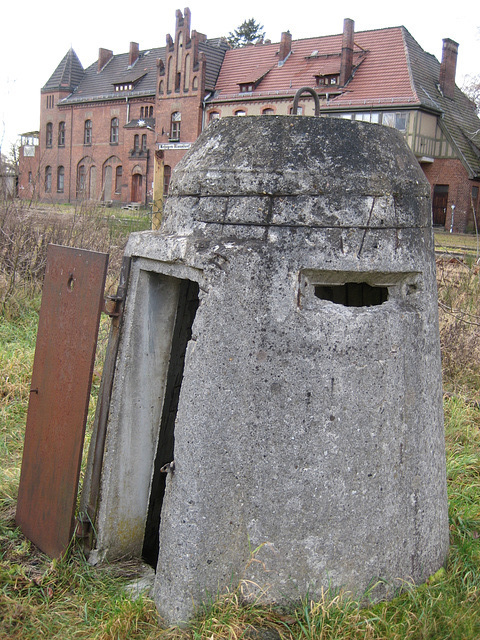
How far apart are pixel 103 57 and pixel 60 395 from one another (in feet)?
150

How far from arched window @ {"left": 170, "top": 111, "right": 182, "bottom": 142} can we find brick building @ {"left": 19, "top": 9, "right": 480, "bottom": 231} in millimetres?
59

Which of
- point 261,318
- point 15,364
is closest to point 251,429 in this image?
point 261,318

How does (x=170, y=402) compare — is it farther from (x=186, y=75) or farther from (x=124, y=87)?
(x=124, y=87)

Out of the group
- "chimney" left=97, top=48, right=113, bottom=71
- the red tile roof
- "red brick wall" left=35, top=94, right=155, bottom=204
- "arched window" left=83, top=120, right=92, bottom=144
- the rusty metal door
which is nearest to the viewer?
the rusty metal door

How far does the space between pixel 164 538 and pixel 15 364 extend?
3.82 m

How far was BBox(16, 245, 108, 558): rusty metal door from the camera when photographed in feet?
9.52

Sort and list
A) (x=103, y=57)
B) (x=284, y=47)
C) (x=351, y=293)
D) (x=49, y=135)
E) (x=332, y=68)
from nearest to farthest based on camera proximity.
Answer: (x=351, y=293), (x=332, y=68), (x=284, y=47), (x=103, y=57), (x=49, y=135)

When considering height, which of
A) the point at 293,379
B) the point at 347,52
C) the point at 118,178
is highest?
the point at 347,52

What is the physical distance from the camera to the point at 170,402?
10.5ft

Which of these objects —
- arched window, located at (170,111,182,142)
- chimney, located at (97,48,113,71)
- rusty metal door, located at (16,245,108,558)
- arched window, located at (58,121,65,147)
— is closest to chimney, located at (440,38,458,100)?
arched window, located at (170,111,182,142)

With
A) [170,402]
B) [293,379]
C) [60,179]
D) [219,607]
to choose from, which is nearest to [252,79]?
[60,179]

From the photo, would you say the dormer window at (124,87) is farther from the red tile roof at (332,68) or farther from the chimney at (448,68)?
the chimney at (448,68)

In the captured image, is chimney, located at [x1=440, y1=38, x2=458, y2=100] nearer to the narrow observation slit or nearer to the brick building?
the brick building

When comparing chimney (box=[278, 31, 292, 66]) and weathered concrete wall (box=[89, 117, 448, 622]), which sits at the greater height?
chimney (box=[278, 31, 292, 66])
